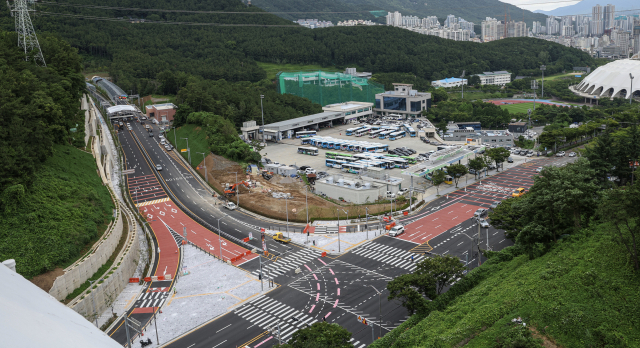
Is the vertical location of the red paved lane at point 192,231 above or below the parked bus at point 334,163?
below


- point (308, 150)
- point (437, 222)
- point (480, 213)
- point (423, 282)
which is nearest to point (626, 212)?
point (423, 282)

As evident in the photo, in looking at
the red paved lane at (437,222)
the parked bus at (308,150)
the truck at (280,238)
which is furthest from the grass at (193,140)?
the red paved lane at (437,222)

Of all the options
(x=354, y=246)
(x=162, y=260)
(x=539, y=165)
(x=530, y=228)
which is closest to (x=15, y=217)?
(x=162, y=260)

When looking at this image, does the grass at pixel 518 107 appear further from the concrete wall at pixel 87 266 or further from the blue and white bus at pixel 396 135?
the concrete wall at pixel 87 266

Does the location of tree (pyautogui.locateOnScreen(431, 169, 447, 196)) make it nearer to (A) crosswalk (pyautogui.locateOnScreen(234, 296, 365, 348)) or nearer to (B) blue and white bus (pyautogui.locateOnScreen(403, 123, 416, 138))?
(A) crosswalk (pyautogui.locateOnScreen(234, 296, 365, 348))

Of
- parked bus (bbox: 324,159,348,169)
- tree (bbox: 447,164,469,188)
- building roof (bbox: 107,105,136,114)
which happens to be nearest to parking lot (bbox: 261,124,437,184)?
parked bus (bbox: 324,159,348,169)

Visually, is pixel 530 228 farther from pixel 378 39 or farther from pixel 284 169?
pixel 378 39
